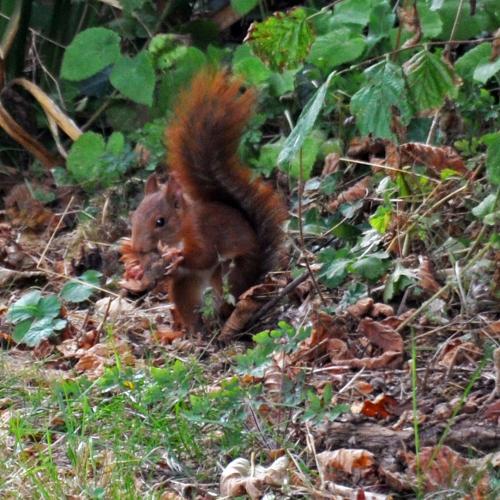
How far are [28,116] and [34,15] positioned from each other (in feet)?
1.96

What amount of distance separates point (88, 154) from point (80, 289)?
126 cm

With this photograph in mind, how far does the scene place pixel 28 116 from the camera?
5941 millimetres

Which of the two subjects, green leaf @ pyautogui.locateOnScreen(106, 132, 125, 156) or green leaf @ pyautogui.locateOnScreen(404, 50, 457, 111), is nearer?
green leaf @ pyautogui.locateOnScreen(404, 50, 457, 111)

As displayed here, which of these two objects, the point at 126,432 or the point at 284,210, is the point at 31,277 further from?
the point at 126,432

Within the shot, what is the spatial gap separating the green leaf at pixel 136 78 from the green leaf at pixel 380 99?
2335 millimetres

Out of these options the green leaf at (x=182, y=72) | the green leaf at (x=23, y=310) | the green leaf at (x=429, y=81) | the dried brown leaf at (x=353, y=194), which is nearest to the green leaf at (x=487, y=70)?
the green leaf at (x=429, y=81)

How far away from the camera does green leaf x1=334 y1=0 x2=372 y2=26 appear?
4438 mm

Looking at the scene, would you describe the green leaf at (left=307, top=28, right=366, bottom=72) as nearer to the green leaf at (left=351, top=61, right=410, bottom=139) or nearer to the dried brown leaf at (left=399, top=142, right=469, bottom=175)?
the dried brown leaf at (left=399, top=142, right=469, bottom=175)

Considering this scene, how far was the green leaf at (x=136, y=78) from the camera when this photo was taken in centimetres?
497

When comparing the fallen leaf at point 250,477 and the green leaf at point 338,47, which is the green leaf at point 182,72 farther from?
the fallen leaf at point 250,477

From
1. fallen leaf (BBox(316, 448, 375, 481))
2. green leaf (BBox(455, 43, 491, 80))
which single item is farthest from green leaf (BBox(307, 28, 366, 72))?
fallen leaf (BBox(316, 448, 375, 481))

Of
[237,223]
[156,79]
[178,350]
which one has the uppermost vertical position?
[156,79]

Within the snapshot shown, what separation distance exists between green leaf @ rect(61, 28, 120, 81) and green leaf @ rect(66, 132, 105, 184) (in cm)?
34

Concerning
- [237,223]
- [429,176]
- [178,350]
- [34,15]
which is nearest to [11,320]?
[178,350]
